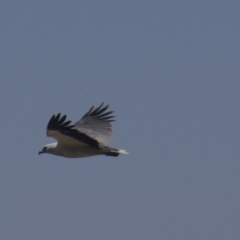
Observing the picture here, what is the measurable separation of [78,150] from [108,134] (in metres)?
1.43

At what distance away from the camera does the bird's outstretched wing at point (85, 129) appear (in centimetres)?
4103

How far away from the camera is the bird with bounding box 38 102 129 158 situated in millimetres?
41125

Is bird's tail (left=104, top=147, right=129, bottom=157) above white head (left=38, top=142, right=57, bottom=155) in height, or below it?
below

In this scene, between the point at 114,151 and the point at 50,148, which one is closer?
the point at 114,151

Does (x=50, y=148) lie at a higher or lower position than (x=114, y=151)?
higher

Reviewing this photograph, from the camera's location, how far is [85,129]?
44.0 m

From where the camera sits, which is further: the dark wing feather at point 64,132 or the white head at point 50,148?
the white head at point 50,148

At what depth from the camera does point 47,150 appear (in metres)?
43.8

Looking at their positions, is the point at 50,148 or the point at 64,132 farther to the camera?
the point at 50,148

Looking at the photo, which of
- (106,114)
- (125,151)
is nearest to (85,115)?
(106,114)

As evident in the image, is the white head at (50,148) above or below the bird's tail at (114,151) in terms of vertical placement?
above

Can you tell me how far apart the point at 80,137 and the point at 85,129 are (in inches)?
82.9

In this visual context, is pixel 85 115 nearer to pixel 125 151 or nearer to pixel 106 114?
pixel 106 114

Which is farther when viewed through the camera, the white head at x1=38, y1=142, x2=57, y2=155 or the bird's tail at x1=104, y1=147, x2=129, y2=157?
the white head at x1=38, y1=142, x2=57, y2=155
